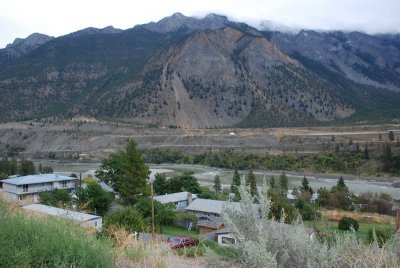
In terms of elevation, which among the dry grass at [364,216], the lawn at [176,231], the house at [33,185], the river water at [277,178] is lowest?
the river water at [277,178]

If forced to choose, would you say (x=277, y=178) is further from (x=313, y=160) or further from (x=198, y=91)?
(x=198, y=91)

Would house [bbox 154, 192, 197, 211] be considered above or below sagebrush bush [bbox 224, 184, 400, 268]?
below

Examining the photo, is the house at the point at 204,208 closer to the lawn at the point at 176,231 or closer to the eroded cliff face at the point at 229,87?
the lawn at the point at 176,231

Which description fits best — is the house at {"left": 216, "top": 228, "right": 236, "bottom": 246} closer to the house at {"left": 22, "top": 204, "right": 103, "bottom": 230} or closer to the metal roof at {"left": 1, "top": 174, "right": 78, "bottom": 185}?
the house at {"left": 22, "top": 204, "right": 103, "bottom": 230}

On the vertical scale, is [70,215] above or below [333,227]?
above

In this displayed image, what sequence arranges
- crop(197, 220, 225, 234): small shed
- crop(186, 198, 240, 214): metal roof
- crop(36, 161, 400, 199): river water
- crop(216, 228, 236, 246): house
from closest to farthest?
crop(216, 228, 236, 246): house
crop(197, 220, 225, 234): small shed
crop(186, 198, 240, 214): metal roof
crop(36, 161, 400, 199): river water

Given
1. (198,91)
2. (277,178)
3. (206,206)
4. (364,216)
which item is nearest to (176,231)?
(206,206)

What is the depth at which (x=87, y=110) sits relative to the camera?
150 m

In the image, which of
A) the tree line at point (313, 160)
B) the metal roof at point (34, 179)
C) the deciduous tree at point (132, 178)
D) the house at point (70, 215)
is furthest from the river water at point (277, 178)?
the house at point (70, 215)

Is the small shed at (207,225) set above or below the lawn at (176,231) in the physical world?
above

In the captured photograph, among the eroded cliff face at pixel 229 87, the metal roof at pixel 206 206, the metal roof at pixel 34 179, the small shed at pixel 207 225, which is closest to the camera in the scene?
the small shed at pixel 207 225

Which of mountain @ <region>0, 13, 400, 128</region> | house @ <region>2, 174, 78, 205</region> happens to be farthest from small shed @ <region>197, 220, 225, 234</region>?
mountain @ <region>0, 13, 400, 128</region>

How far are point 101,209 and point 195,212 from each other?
6566mm

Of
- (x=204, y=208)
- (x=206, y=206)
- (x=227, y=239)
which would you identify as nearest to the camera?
(x=227, y=239)
